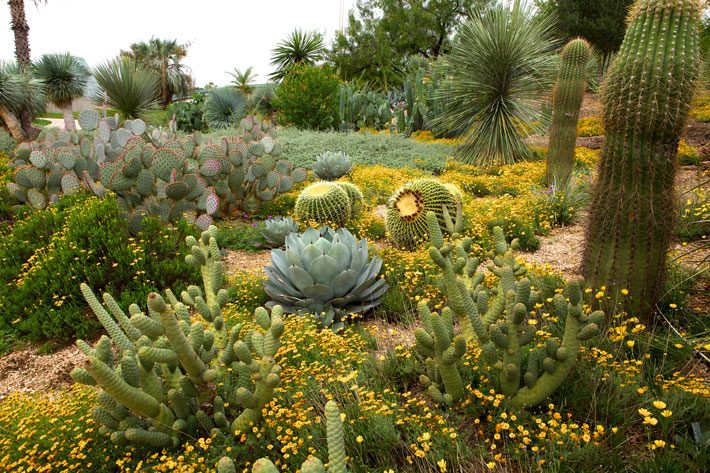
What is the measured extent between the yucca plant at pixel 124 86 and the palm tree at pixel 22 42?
2465 mm

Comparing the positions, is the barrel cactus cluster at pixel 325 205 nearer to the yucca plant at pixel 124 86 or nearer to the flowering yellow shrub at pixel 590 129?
the flowering yellow shrub at pixel 590 129

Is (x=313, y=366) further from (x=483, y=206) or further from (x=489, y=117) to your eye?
(x=489, y=117)

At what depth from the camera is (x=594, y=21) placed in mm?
24469

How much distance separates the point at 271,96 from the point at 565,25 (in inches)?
574

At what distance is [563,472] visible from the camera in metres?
1.96

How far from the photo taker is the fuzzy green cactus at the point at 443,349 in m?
2.12

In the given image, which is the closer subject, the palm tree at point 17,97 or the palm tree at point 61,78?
the palm tree at point 17,97

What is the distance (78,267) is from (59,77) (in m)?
21.2

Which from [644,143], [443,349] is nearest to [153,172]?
[443,349]

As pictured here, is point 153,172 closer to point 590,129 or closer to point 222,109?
point 590,129

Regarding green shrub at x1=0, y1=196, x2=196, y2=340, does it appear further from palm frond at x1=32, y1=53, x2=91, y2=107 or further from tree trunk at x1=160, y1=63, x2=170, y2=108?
tree trunk at x1=160, y1=63, x2=170, y2=108

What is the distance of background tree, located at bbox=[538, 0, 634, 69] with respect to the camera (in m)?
23.8

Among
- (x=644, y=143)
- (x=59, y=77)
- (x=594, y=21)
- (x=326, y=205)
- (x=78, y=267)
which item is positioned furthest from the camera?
(x=594, y=21)

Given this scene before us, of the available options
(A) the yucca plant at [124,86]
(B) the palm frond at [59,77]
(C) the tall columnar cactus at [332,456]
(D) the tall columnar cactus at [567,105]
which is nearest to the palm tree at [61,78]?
(B) the palm frond at [59,77]
